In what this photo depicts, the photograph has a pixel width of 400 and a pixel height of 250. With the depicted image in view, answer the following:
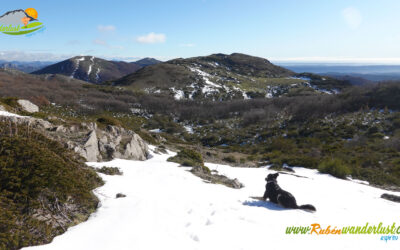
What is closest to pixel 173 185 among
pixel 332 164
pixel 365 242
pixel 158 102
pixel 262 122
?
pixel 365 242

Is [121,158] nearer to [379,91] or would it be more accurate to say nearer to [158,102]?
[379,91]

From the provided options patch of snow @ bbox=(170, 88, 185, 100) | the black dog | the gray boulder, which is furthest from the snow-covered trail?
patch of snow @ bbox=(170, 88, 185, 100)

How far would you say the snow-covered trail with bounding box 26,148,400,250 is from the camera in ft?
14.9

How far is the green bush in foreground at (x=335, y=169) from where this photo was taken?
14.6 metres

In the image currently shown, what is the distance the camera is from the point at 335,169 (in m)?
15.1

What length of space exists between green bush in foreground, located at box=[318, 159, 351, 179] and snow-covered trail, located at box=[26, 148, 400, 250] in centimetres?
506

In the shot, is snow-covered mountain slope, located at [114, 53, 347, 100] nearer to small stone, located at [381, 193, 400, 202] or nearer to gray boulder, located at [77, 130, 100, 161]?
gray boulder, located at [77, 130, 100, 161]

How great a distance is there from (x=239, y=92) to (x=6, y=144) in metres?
107

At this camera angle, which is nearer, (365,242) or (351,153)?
(365,242)

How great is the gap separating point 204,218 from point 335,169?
13.5 m

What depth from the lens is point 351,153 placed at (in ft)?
73.7

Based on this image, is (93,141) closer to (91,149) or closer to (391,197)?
(91,149)

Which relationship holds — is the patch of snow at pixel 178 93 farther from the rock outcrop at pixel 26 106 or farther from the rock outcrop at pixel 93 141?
the rock outcrop at pixel 93 141

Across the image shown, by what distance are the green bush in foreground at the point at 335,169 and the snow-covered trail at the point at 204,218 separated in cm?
506
